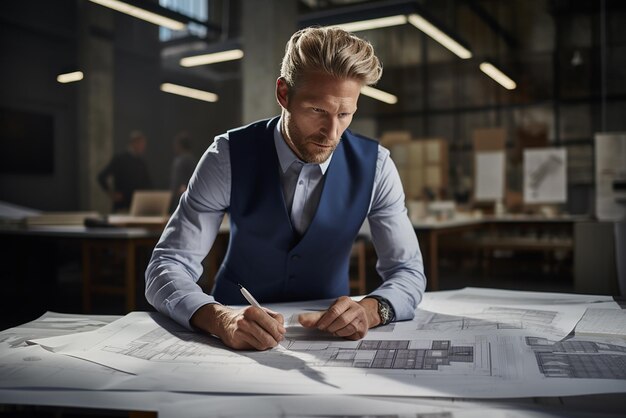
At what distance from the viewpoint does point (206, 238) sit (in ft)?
4.51

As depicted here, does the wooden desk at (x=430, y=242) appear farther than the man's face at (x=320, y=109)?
Yes

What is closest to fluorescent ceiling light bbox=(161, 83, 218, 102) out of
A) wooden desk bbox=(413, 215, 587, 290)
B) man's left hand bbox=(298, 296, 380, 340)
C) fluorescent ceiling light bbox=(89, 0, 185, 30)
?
fluorescent ceiling light bbox=(89, 0, 185, 30)

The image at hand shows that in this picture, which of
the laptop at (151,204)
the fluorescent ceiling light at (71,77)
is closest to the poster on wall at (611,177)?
the laptop at (151,204)

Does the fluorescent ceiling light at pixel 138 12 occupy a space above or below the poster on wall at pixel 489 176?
above

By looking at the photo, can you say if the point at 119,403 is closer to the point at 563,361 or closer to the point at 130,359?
the point at 130,359

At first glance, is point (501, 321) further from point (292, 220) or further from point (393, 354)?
point (292, 220)

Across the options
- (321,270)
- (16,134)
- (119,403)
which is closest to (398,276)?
(321,270)

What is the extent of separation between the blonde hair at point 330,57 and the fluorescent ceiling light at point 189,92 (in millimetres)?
8133

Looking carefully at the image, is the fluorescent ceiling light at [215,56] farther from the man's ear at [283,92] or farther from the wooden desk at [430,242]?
the man's ear at [283,92]

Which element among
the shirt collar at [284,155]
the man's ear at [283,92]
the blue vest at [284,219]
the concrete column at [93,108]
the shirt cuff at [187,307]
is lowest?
the shirt cuff at [187,307]

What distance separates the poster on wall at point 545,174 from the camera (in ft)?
23.4

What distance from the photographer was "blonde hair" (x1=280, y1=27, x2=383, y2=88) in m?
1.23

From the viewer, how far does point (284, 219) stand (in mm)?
1429

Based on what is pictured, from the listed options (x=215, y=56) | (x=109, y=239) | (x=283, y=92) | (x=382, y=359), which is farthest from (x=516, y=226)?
(x=382, y=359)
